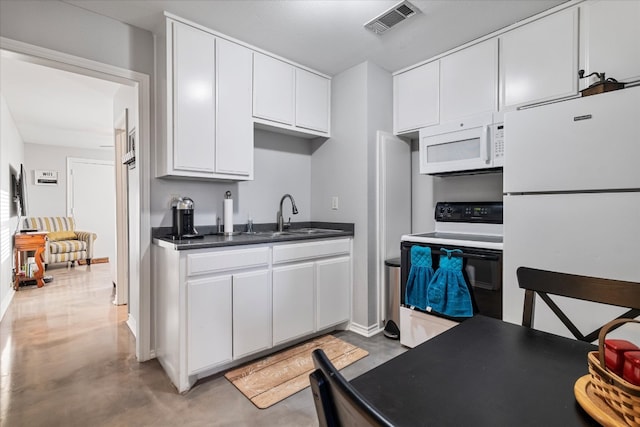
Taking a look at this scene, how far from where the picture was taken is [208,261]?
→ 80.3 inches

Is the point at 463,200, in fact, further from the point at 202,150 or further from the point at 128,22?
the point at 128,22

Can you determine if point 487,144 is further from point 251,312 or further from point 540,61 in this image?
point 251,312

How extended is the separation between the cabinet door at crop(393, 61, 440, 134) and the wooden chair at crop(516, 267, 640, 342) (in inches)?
72.5

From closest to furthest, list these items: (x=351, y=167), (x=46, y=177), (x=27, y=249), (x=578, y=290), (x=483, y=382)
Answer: (x=483, y=382), (x=578, y=290), (x=351, y=167), (x=27, y=249), (x=46, y=177)

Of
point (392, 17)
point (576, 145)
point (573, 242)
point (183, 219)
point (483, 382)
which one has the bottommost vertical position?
point (483, 382)

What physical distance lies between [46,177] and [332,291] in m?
6.99

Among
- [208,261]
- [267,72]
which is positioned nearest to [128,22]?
[267,72]

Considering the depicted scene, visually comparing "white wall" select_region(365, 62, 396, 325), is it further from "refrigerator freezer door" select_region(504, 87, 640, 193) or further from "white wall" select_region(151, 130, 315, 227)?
"refrigerator freezer door" select_region(504, 87, 640, 193)

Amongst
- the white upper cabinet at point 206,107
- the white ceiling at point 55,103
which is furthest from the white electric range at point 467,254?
the white ceiling at point 55,103

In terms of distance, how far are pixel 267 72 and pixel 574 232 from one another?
8.02 ft

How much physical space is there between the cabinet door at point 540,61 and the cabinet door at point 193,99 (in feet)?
7.22

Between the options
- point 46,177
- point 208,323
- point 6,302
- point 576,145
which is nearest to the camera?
point 576,145

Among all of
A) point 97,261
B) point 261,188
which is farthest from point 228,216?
point 97,261

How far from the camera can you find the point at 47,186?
21.2ft
